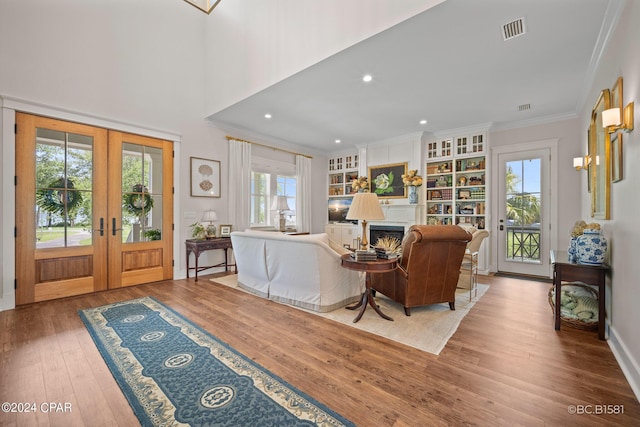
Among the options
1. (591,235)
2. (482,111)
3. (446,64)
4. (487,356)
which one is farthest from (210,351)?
(482,111)

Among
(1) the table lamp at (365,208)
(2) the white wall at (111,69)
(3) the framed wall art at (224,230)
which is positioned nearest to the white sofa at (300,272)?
(1) the table lamp at (365,208)

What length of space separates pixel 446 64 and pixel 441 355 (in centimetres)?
319

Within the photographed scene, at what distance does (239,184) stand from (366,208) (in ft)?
11.6

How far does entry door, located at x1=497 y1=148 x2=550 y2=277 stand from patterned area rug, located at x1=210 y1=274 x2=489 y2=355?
2.36m

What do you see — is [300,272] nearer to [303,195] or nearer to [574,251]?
[574,251]

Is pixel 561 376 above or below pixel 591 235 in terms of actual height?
below

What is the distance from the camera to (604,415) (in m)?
1.59

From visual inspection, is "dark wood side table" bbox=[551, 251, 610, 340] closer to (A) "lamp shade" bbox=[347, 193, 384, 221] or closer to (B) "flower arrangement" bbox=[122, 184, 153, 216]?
(A) "lamp shade" bbox=[347, 193, 384, 221]

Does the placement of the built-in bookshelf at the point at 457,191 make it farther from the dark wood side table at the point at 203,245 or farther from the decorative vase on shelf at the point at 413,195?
the dark wood side table at the point at 203,245

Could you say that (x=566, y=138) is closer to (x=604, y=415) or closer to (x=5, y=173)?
(x=604, y=415)

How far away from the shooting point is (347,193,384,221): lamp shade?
3.02 m

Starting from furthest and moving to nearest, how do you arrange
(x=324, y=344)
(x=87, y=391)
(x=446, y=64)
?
1. (x=446, y=64)
2. (x=324, y=344)
3. (x=87, y=391)

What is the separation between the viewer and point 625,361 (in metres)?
2.01

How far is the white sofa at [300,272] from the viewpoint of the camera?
124 inches
